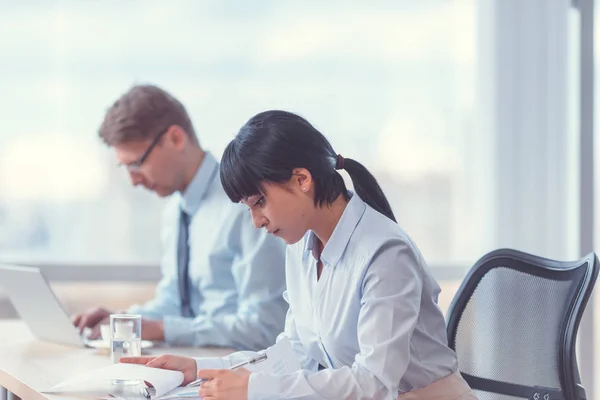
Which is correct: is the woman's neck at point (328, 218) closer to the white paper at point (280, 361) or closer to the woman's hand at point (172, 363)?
the white paper at point (280, 361)

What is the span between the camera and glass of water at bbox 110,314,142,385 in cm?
200

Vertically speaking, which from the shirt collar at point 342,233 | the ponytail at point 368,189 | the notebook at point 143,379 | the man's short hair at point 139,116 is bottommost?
the notebook at point 143,379

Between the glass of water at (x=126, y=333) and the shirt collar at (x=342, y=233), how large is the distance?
54 centimetres

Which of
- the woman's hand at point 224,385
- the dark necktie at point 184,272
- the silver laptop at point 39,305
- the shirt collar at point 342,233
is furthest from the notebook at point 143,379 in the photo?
the dark necktie at point 184,272

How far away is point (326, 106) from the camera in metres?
3.66

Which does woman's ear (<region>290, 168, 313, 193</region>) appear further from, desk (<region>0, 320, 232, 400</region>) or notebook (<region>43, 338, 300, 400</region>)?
desk (<region>0, 320, 232, 400</region>)

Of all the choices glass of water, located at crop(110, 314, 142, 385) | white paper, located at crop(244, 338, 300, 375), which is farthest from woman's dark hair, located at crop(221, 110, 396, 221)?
glass of water, located at crop(110, 314, 142, 385)

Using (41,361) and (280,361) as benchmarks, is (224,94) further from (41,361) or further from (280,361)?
(280,361)

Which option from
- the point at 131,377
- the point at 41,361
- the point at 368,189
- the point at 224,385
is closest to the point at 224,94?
the point at 41,361

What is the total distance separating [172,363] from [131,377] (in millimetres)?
147

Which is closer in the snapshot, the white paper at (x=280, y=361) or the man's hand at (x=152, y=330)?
the white paper at (x=280, y=361)

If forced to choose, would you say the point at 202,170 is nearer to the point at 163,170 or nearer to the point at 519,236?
the point at 163,170

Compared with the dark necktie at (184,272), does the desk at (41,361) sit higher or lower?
lower

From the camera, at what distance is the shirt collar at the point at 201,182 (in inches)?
105
